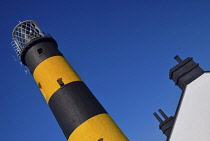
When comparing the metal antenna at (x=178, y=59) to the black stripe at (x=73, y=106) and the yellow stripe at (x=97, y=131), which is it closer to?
the black stripe at (x=73, y=106)

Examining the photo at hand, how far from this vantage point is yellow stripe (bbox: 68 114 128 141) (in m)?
11.4

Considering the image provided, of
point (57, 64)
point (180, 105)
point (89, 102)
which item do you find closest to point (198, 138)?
point (180, 105)

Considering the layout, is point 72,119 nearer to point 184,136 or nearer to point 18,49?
point 184,136

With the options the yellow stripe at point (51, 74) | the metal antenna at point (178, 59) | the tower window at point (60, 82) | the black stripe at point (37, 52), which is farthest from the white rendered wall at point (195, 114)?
the black stripe at point (37, 52)

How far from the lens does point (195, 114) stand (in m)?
11.3

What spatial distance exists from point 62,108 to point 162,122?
19.6 ft

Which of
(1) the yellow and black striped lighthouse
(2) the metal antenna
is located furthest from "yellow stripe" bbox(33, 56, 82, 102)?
(2) the metal antenna

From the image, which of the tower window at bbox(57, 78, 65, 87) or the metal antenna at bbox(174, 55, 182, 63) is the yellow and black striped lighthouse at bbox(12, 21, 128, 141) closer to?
the tower window at bbox(57, 78, 65, 87)

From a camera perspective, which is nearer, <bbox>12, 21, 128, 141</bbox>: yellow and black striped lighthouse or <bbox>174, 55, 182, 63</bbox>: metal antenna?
<bbox>12, 21, 128, 141</bbox>: yellow and black striped lighthouse

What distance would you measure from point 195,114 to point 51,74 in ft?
26.3

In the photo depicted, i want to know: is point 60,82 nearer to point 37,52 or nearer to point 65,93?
point 65,93

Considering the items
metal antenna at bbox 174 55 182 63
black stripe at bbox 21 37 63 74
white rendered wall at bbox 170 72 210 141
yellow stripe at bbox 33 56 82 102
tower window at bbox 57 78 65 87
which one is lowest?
white rendered wall at bbox 170 72 210 141

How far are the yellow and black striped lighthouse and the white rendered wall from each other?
2810 mm

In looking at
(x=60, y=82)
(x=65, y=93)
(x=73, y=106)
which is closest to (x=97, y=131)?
(x=73, y=106)
